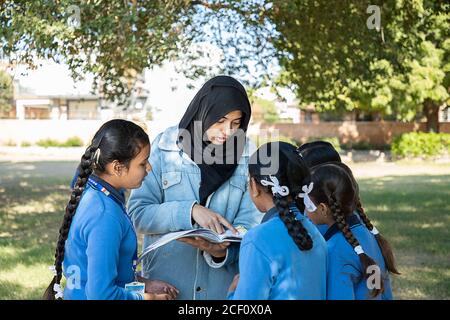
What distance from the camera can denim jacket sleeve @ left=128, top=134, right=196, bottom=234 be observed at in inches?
100.0

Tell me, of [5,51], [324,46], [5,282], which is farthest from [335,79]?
[5,282]

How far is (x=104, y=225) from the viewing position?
2252mm

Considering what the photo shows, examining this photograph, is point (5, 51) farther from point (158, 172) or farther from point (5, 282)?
point (158, 172)

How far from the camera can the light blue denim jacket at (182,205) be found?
2.60m

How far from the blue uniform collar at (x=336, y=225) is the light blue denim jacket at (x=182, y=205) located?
1.41 ft

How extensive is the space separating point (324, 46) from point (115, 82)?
357 cm

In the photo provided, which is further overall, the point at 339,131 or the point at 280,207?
the point at 339,131

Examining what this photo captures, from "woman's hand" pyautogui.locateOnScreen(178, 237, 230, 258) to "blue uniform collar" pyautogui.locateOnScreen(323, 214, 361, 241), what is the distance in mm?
606

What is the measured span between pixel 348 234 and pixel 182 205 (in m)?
0.80

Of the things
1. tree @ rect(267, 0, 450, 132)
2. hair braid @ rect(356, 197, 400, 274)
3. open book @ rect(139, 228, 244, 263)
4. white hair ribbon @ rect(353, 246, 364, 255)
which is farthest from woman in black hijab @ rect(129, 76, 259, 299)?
tree @ rect(267, 0, 450, 132)

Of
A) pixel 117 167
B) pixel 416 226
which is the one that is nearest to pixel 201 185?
pixel 117 167

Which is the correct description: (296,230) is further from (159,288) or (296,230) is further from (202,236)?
(159,288)

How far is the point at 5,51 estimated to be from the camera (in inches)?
295

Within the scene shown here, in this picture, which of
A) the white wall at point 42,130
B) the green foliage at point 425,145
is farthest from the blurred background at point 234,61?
the white wall at point 42,130
